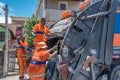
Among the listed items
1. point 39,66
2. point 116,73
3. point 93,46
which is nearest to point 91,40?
point 93,46

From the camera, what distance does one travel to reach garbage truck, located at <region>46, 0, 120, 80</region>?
16.6ft

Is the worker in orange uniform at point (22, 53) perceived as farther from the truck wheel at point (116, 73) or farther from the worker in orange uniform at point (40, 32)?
→ the truck wheel at point (116, 73)

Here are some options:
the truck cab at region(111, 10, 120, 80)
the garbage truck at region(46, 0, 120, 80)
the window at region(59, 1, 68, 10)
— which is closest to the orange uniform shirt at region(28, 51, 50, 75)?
the garbage truck at region(46, 0, 120, 80)

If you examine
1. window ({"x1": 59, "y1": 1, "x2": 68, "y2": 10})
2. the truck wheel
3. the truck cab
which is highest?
window ({"x1": 59, "y1": 1, "x2": 68, "y2": 10})

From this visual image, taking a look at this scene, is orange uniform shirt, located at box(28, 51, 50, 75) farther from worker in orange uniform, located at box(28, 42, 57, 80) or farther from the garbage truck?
the garbage truck

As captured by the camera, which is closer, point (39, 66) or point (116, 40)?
point (116, 40)

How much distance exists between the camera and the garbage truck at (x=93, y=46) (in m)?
5.05

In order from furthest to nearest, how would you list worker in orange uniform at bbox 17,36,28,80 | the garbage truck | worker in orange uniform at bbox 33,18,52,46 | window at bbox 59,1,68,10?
1. window at bbox 59,1,68,10
2. worker in orange uniform at bbox 17,36,28,80
3. worker in orange uniform at bbox 33,18,52,46
4. the garbage truck

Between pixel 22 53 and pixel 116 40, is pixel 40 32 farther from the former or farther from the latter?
pixel 116 40

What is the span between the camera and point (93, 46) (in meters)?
5.15

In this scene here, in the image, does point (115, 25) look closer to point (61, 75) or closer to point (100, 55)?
point (100, 55)

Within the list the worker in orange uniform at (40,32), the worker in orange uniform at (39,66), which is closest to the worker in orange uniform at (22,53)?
the worker in orange uniform at (40,32)

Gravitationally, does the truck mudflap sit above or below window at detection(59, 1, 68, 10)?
below

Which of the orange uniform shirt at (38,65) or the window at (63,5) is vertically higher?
the window at (63,5)
